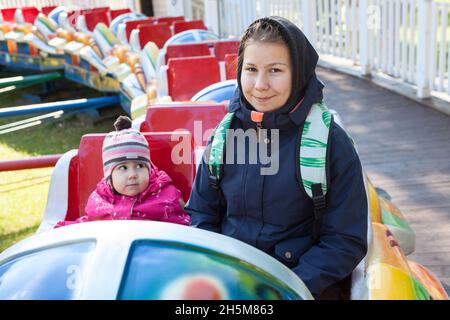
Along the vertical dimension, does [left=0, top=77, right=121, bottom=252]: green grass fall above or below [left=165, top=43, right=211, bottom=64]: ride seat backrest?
below

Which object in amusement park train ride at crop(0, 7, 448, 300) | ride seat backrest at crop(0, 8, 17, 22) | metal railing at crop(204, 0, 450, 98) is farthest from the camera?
ride seat backrest at crop(0, 8, 17, 22)

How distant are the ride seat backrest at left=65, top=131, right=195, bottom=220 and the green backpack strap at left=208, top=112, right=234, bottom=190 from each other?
0.54 meters

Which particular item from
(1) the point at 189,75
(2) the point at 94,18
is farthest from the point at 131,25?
(1) the point at 189,75

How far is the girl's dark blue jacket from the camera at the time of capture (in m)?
1.43

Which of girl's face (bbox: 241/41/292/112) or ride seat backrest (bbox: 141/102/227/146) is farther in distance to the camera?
ride seat backrest (bbox: 141/102/227/146)

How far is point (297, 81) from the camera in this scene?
1437 mm

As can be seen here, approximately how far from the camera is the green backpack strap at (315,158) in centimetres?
143

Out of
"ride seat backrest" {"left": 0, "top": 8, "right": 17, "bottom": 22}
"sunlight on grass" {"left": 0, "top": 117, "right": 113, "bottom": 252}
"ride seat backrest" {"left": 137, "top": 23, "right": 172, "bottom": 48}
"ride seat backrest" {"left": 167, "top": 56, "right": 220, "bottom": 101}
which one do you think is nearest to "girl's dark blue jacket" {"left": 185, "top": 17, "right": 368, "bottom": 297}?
"sunlight on grass" {"left": 0, "top": 117, "right": 113, "bottom": 252}

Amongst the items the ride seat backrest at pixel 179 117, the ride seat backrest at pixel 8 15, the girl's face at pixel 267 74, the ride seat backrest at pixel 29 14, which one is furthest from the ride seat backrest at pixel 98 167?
the ride seat backrest at pixel 8 15

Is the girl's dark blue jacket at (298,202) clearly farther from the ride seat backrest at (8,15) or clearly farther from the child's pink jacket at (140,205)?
the ride seat backrest at (8,15)

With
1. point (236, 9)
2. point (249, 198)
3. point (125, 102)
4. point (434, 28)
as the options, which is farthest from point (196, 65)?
point (236, 9)

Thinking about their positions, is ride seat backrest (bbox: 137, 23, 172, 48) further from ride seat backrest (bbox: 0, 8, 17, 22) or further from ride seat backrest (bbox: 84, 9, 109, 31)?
ride seat backrest (bbox: 0, 8, 17, 22)
